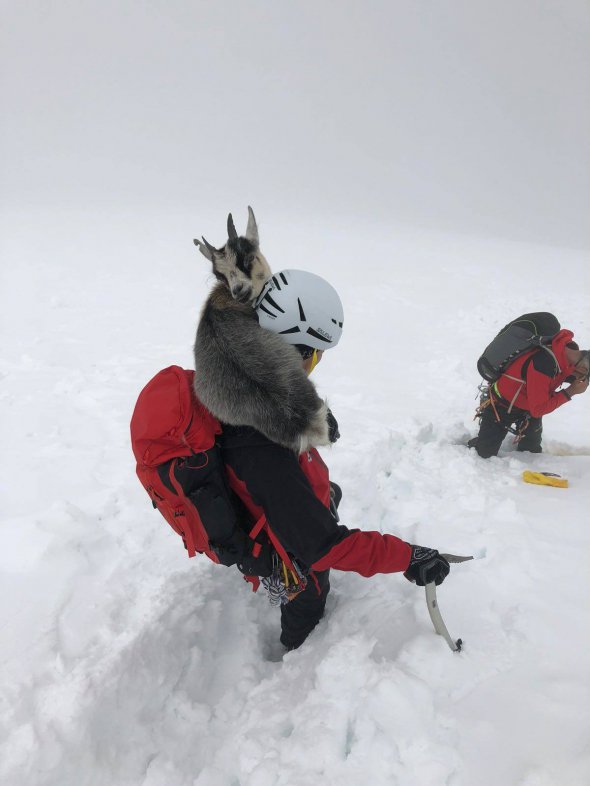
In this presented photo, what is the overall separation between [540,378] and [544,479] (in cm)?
100

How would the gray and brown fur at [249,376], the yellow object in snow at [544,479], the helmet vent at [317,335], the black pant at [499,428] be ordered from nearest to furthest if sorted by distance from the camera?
the gray and brown fur at [249,376] → the helmet vent at [317,335] → the yellow object in snow at [544,479] → the black pant at [499,428]

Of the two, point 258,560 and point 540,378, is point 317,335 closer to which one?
point 258,560

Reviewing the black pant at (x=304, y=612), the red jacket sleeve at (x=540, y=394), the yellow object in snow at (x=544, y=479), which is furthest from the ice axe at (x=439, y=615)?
the red jacket sleeve at (x=540, y=394)

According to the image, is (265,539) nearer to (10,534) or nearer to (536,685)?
(536,685)

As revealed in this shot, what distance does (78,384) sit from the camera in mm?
7352

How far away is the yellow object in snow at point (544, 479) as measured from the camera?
4.18 m

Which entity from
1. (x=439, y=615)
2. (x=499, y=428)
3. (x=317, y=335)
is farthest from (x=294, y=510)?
(x=499, y=428)

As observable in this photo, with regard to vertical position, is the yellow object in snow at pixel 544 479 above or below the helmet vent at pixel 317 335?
below

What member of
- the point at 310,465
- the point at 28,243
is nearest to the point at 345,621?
the point at 310,465

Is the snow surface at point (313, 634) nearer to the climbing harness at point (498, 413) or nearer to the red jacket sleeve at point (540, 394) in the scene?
the climbing harness at point (498, 413)

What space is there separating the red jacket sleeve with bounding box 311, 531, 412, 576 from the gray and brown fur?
50 cm

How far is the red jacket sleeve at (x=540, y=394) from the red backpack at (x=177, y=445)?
360 centimetres

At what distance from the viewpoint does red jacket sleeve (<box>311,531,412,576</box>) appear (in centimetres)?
219

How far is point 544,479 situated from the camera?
13.9 feet
